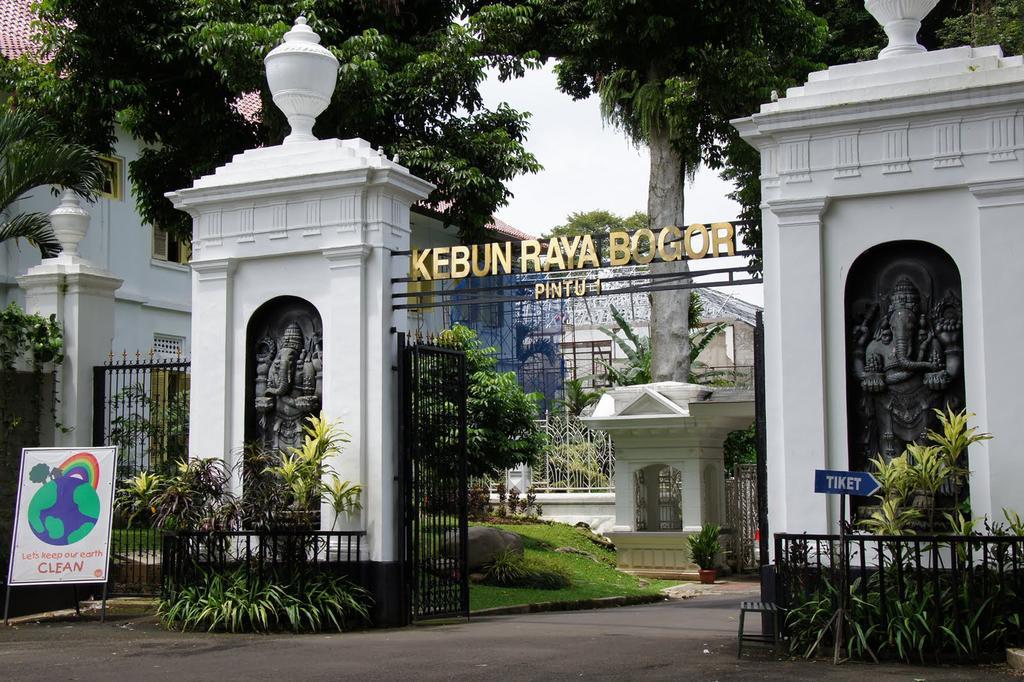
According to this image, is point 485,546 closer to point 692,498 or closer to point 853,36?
point 692,498

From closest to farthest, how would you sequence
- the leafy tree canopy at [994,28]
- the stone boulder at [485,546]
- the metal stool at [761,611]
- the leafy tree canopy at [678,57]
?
the metal stool at [761,611] < the stone boulder at [485,546] < the leafy tree canopy at [994,28] < the leafy tree canopy at [678,57]

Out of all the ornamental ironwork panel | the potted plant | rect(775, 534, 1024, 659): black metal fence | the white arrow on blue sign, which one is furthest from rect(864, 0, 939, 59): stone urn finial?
the ornamental ironwork panel

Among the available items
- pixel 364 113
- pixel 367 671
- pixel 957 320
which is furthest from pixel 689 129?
pixel 367 671

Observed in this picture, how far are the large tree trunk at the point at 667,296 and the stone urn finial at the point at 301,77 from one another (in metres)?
12.4

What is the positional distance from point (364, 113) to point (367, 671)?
11866mm

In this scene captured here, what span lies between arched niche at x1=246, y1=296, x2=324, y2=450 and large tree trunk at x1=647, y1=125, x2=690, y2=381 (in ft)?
41.2

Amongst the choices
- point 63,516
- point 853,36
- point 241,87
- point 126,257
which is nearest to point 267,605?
point 63,516

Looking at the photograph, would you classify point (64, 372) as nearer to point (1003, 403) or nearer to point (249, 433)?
point (249, 433)

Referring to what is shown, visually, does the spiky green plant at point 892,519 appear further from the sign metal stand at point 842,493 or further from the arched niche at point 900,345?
the arched niche at point 900,345

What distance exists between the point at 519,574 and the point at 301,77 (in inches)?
332

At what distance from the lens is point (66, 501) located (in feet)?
40.4

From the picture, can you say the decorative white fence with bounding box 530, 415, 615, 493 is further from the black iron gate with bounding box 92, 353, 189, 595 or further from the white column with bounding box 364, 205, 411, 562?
the white column with bounding box 364, 205, 411, 562

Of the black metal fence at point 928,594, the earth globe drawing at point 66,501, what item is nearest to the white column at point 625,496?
the earth globe drawing at point 66,501

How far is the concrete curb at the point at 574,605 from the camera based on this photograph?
1459cm
